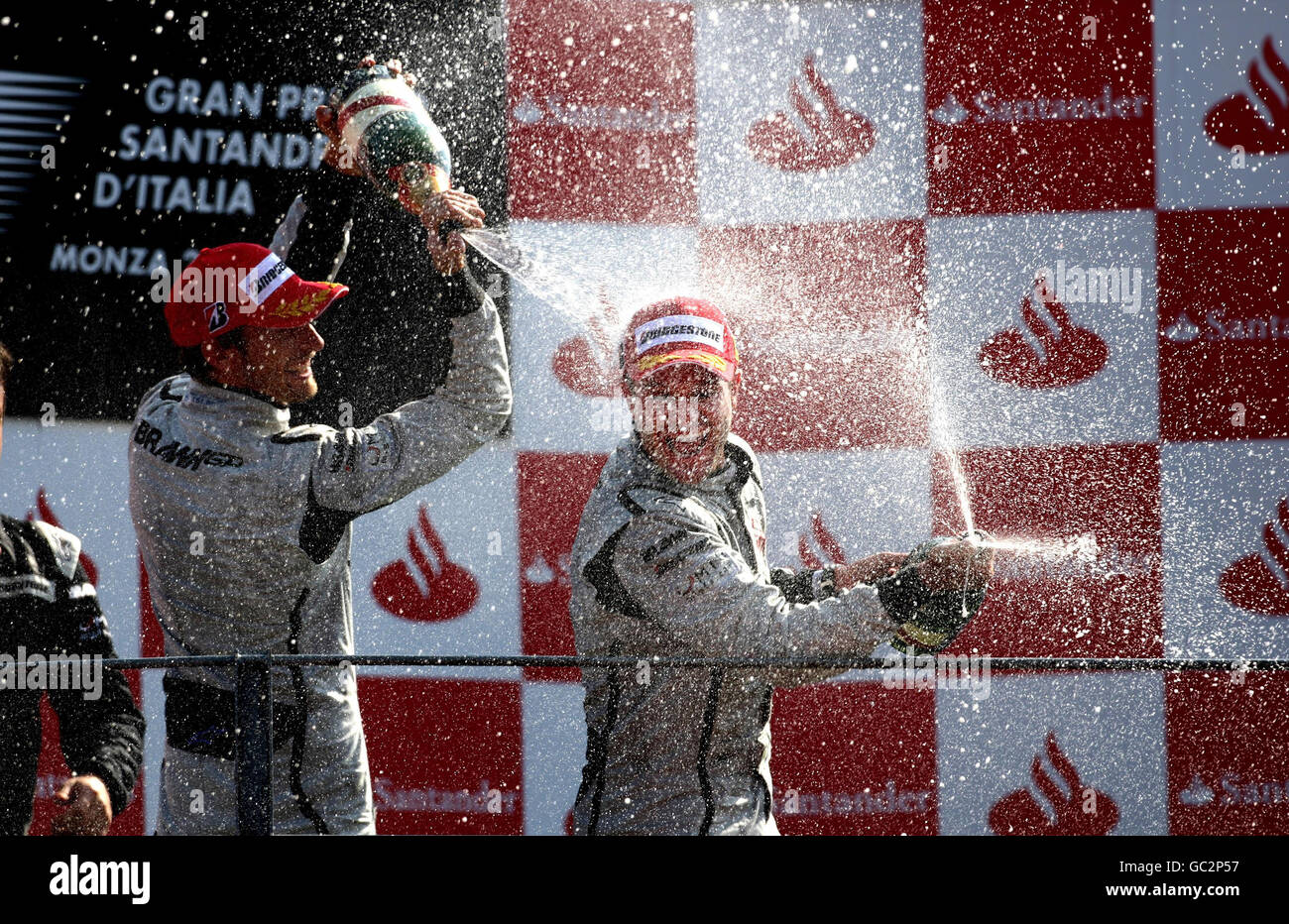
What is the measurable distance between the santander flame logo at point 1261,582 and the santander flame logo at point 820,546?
0.84 metres

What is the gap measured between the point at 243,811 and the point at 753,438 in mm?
1775

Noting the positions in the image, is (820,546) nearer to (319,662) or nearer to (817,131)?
(817,131)

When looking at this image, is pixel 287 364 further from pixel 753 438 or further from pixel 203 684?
pixel 753 438

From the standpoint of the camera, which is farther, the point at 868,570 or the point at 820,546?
the point at 820,546

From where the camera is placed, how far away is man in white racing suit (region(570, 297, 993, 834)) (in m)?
1.99

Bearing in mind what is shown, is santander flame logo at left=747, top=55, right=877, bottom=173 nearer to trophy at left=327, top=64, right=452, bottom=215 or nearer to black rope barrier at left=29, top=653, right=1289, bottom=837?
trophy at left=327, top=64, right=452, bottom=215

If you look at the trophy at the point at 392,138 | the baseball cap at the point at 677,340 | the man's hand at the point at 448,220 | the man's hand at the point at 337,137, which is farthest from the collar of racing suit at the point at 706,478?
the man's hand at the point at 337,137

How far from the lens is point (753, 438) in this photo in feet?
11.3

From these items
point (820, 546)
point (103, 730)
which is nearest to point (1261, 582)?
point (820, 546)

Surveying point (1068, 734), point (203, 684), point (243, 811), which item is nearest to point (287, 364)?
point (203, 684)

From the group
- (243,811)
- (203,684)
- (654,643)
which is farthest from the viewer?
(203,684)

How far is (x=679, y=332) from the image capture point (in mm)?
2170

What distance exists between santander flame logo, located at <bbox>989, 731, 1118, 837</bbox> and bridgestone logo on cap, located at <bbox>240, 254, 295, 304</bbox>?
2.03 meters

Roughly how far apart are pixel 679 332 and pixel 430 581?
138cm
